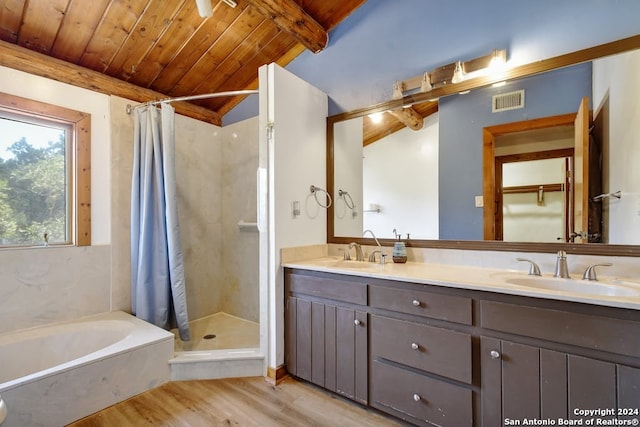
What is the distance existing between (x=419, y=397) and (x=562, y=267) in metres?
0.99

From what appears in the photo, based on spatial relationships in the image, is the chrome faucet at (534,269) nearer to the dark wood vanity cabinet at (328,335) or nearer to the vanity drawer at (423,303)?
the vanity drawer at (423,303)

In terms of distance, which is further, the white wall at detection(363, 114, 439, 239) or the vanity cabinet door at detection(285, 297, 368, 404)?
the white wall at detection(363, 114, 439, 239)

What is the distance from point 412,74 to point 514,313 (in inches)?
65.9

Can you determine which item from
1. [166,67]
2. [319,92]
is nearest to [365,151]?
[319,92]

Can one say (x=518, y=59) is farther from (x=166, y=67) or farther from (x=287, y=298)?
(x=166, y=67)

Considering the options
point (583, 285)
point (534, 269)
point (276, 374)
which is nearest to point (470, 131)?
point (534, 269)

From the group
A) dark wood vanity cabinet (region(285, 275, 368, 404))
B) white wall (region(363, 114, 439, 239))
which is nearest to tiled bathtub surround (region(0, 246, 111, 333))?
dark wood vanity cabinet (region(285, 275, 368, 404))

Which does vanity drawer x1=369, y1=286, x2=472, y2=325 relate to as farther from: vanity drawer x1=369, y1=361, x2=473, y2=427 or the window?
the window

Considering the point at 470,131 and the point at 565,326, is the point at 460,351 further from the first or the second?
the point at 470,131

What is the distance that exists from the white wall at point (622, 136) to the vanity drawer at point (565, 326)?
630 mm

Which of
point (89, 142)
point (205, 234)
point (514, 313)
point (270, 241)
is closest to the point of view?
point (514, 313)

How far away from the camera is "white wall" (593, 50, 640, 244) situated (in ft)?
4.58

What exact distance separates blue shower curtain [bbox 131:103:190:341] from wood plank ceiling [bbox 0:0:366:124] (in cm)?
50

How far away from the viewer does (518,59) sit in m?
1.72
